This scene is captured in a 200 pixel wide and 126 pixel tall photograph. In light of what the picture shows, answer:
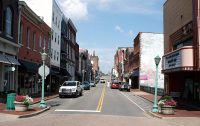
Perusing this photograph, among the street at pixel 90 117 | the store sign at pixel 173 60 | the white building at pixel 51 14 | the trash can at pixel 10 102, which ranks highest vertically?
the white building at pixel 51 14

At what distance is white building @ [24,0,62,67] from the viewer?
53.9m

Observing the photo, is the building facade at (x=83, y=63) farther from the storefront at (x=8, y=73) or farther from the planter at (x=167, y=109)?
the planter at (x=167, y=109)

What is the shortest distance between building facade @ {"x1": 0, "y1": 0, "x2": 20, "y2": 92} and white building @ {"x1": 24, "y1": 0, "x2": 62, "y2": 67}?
19.5 meters

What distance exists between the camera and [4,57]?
29.9 meters

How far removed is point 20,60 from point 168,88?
15.7 metres

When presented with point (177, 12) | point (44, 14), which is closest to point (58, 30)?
point (44, 14)

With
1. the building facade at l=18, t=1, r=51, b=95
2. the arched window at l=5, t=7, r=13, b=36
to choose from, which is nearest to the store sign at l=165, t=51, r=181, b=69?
the building facade at l=18, t=1, r=51, b=95

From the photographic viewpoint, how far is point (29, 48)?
131 ft

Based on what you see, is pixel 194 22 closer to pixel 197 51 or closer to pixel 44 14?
pixel 197 51

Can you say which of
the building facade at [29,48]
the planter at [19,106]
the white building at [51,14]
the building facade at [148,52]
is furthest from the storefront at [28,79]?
the building facade at [148,52]

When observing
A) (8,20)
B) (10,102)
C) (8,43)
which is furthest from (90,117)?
(8,20)

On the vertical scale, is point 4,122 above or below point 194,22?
below

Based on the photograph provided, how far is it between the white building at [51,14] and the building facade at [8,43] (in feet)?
64.1

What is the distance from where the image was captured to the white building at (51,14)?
53875 millimetres
